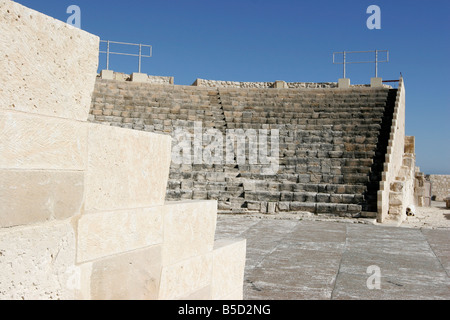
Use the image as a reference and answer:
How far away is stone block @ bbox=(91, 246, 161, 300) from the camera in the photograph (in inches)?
80.3

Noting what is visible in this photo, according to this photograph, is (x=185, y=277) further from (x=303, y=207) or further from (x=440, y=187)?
(x=440, y=187)

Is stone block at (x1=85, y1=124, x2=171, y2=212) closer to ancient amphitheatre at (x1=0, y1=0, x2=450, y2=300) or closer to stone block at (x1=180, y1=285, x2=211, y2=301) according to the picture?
ancient amphitheatre at (x1=0, y1=0, x2=450, y2=300)

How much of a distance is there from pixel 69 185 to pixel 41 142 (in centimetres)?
22

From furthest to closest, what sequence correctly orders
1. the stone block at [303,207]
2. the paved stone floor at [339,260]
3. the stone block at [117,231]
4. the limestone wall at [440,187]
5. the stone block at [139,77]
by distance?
the limestone wall at [440,187], the stone block at [139,77], the stone block at [303,207], the paved stone floor at [339,260], the stone block at [117,231]

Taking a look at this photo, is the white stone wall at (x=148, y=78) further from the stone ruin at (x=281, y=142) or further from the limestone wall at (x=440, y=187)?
the limestone wall at (x=440, y=187)

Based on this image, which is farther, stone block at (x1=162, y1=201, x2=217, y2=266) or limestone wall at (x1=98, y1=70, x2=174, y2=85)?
limestone wall at (x1=98, y1=70, x2=174, y2=85)

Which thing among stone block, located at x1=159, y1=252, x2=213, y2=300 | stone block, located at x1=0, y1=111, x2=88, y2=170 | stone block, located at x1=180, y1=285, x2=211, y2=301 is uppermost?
stone block, located at x1=0, y1=111, x2=88, y2=170

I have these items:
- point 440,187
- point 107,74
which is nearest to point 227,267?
point 107,74

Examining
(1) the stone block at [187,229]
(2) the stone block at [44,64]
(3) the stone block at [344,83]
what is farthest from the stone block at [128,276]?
(3) the stone block at [344,83]

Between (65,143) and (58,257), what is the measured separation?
47 cm

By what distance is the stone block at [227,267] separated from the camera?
3055 mm

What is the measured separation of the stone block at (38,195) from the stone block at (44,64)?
0.26 metres

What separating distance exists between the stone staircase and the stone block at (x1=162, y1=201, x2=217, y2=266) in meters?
6.93

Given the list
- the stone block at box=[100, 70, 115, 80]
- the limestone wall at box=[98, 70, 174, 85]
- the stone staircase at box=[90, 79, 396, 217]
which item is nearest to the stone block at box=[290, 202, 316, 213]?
the stone staircase at box=[90, 79, 396, 217]
